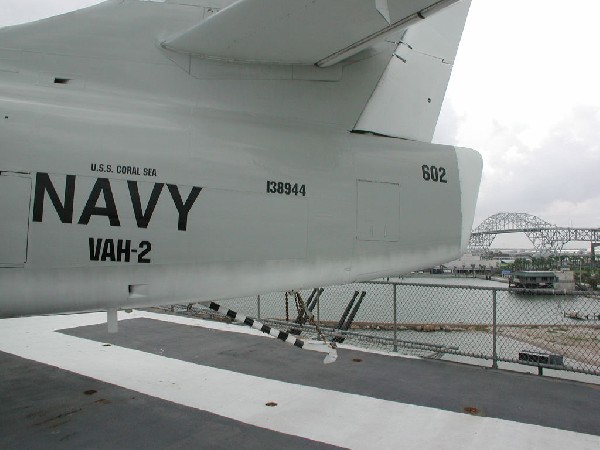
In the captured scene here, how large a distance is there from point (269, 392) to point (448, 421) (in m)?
2.06

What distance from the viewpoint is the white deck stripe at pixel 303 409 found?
3.77 meters

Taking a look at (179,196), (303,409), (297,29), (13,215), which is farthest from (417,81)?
(13,215)

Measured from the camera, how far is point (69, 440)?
3.75m

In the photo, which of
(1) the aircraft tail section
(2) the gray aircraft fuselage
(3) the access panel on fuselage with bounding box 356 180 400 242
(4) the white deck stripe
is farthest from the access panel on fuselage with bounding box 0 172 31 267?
(3) the access panel on fuselage with bounding box 356 180 400 242

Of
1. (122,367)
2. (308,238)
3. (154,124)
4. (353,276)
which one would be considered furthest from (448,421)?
(122,367)

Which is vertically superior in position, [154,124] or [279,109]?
[279,109]

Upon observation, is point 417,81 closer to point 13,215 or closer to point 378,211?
point 378,211

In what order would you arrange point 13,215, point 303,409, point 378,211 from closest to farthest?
point 13,215 → point 378,211 → point 303,409

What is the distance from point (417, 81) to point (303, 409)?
13.0 feet

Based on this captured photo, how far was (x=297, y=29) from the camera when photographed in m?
3.18

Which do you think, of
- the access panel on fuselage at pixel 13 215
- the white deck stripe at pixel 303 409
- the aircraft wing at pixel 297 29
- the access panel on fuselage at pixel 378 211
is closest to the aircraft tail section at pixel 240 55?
the aircraft wing at pixel 297 29

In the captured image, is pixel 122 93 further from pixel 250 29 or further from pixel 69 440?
pixel 69 440

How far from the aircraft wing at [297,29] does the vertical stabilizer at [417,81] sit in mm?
909

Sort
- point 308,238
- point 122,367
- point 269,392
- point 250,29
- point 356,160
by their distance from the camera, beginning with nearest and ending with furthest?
point 250,29
point 308,238
point 356,160
point 269,392
point 122,367
